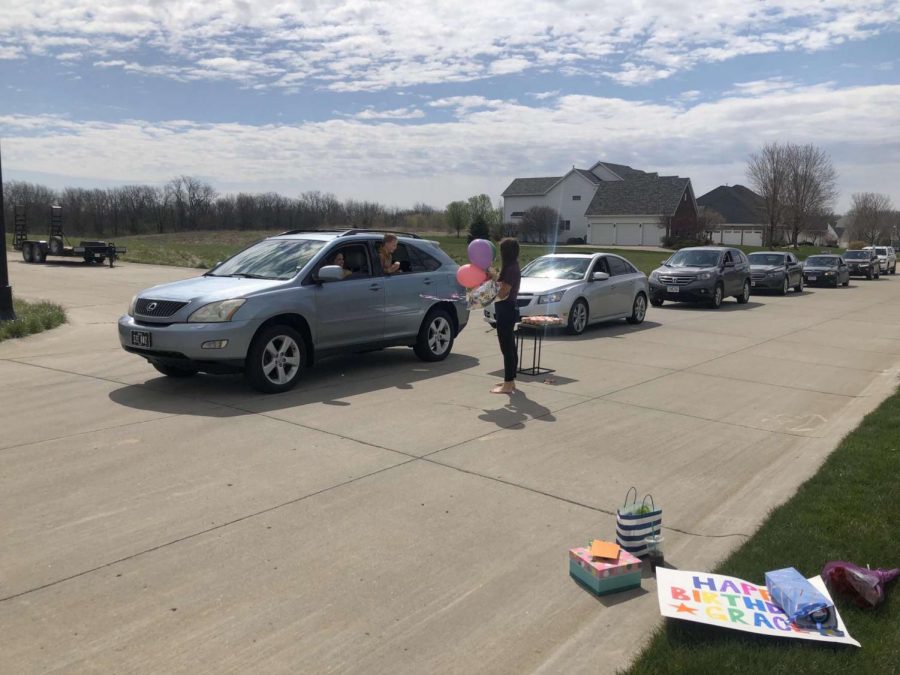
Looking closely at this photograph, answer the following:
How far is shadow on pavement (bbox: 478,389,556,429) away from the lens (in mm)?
7445

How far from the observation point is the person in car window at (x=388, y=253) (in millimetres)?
9969

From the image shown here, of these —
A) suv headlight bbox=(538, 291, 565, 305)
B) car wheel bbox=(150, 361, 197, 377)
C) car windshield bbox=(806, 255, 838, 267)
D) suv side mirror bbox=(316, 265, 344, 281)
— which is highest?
suv side mirror bbox=(316, 265, 344, 281)

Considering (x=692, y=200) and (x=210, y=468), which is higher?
(x=692, y=200)

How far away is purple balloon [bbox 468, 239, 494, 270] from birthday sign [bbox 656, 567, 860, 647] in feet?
17.8

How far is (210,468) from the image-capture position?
576 centimetres

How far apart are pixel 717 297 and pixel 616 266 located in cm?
631

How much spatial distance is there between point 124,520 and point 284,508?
38.6 inches

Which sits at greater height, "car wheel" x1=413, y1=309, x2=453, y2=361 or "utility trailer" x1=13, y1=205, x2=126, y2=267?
"utility trailer" x1=13, y1=205, x2=126, y2=267

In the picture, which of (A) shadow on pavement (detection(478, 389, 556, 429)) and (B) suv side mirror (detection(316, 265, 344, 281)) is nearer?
(A) shadow on pavement (detection(478, 389, 556, 429))

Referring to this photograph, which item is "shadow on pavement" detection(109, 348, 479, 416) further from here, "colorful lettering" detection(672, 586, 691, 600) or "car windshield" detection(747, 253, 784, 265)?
"car windshield" detection(747, 253, 784, 265)

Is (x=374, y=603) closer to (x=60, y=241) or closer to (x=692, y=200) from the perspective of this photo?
(x=60, y=241)

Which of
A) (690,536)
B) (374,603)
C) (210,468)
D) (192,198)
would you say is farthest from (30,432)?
(192,198)

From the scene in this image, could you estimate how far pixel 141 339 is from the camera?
26.4 feet

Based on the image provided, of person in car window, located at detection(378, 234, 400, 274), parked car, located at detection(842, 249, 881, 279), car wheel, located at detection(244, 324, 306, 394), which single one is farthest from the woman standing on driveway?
parked car, located at detection(842, 249, 881, 279)
